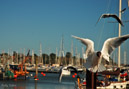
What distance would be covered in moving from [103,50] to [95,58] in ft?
2.35

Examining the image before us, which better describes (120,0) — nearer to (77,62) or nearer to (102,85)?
(102,85)

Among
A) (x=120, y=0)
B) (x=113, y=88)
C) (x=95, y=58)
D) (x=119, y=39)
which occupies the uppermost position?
(x=120, y=0)

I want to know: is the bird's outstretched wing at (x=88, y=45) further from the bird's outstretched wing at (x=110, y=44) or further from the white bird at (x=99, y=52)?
the bird's outstretched wing at (x=110, y=44)

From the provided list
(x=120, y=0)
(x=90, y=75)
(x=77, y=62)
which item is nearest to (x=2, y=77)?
(x=120, y=0)

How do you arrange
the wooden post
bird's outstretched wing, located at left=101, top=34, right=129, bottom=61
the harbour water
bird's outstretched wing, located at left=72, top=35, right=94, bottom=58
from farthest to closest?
the harbour water
the wooden post
bird's outstretched wing, located at left=72, top=35, right=94, bottom=58
bird's outstretched wing, located at left=101, top=34, right=129, bottom=61

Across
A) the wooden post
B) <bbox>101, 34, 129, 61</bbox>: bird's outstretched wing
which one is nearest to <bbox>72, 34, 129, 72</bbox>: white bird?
<bbox>101, 34, 129, 61</bbox>: bird's outstretched wing

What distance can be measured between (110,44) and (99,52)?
92 centimetres

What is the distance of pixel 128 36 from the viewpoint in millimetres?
18062

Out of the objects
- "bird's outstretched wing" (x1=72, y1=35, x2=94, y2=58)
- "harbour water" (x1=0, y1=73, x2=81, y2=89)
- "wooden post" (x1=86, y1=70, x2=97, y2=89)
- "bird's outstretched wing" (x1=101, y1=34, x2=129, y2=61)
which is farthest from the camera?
"harbour water" (x1=0, y1=73, x2=81, y2=89)

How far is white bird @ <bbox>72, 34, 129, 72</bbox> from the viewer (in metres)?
18.2

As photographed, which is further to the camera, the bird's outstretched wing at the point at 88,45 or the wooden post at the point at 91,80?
the wooden post at the point at 91,80

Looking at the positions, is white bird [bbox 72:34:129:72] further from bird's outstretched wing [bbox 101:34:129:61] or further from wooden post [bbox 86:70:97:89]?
wooden post [bbox 86:70:97:89]

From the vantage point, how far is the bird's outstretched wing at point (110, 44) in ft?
59.7

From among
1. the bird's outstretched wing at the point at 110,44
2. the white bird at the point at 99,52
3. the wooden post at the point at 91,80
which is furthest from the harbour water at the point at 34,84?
Answer: the bird's outstretched wing at the point at 110,44
